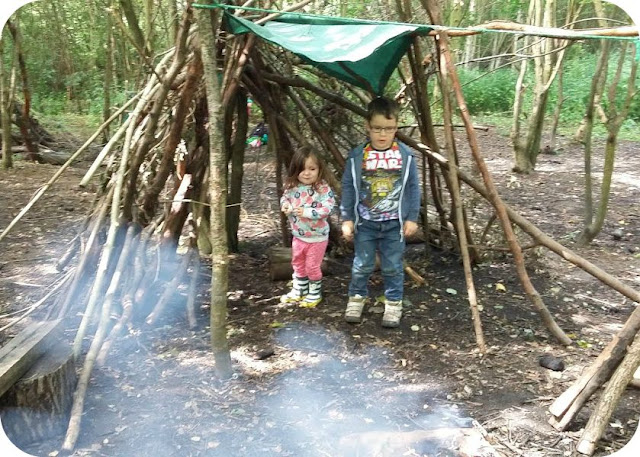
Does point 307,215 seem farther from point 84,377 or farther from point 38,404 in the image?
point 38,404

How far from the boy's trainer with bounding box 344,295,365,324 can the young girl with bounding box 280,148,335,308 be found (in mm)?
308

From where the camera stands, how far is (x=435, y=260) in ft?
14.2

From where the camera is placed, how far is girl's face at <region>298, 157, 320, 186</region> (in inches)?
137

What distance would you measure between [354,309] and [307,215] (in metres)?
0.69

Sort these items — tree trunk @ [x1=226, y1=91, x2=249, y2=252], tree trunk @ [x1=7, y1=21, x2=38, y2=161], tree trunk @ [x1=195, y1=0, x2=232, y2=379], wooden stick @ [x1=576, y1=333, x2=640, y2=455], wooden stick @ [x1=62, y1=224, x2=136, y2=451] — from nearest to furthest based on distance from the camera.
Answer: wooden stick @ [x1=576, y1=333, x2=640, y2=455] < wooden stick @ [x1=62, y1=224, x2=136, y2=451] < tree trunk @ [x1=195, y1=0, x2=232, y2=379] < tree trunk @ [x1=226, y1=91, x2=249, y2=252] < tree trunk @ [x1=7, y1=21, x2=38, y2=161]

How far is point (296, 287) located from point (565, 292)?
1.99 metres

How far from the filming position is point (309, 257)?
12.0 ft

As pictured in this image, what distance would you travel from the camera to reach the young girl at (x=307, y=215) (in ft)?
11.5

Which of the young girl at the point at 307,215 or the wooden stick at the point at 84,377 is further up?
the young girl at the point at 307,215

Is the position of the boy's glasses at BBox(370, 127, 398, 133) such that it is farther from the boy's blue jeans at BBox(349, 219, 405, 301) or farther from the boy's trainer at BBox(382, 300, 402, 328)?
the boy's trainer at BBox(382, 300, 402, 328)

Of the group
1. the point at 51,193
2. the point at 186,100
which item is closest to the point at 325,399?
the point at 186,100

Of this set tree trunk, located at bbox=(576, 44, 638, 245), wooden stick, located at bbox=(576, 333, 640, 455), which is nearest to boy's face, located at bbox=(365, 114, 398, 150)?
wooden stick, located at bbox=(576, 333, 640, 455)

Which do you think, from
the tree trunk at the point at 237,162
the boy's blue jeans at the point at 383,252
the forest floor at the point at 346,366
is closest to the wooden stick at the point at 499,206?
the forest floor at the point at 346,366

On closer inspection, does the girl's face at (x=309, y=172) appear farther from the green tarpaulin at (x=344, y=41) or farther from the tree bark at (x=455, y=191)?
the tree bark at (x=455, y=191)
